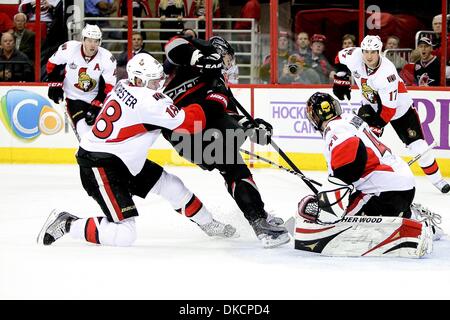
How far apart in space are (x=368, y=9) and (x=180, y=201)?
3.87 m

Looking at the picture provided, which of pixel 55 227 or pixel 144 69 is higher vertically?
pixel 144 69

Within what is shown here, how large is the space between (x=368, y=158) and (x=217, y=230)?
994mm

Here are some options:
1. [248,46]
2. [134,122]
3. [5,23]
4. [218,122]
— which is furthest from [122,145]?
[5,23]

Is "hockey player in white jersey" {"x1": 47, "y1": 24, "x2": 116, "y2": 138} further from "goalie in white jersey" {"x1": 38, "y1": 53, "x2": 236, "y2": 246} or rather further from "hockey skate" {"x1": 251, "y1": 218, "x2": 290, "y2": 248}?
"hockey skate" {"x1": 251, "y1": 218, "x2": 290, "y2": 248}

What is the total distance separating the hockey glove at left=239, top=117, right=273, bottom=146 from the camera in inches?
199

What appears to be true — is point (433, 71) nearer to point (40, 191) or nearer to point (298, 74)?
point (298, 74)

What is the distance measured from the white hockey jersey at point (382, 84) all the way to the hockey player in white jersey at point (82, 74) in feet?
5.60

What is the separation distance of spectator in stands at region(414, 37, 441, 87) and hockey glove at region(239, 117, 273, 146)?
3236 mm

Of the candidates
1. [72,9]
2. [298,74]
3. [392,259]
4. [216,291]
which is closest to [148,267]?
[216,291]

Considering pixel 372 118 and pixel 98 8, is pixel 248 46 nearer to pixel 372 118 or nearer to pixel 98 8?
pixel 98 8

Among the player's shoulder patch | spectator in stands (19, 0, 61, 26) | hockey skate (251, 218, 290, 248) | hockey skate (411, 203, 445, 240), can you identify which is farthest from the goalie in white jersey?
spectator in stands (19, 0, 61, 26)

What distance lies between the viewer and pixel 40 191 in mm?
7070

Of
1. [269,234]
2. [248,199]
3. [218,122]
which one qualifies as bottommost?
[269,234]

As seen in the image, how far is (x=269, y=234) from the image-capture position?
4.91 metres
